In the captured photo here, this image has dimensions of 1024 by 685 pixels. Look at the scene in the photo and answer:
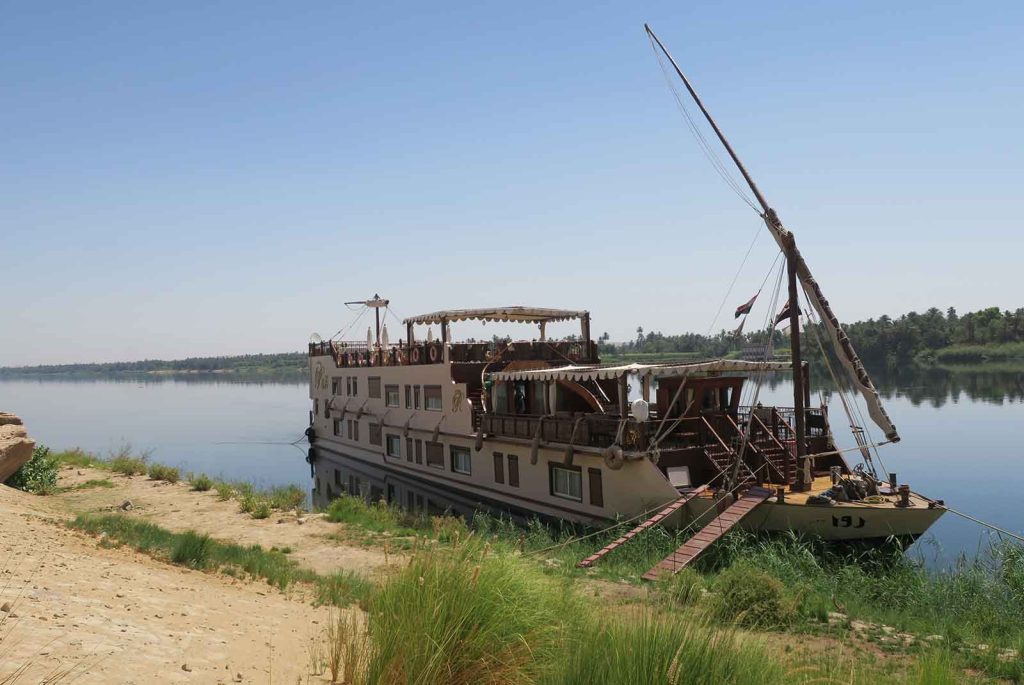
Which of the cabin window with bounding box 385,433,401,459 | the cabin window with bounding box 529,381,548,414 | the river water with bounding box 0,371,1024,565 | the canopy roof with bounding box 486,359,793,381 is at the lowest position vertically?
the river water with bounding box 0,371,1024,565

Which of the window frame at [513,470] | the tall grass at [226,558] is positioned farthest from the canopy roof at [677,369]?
the tall grass at [226,558]

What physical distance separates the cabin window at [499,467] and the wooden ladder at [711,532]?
9336mm

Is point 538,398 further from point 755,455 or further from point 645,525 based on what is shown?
point 645,525

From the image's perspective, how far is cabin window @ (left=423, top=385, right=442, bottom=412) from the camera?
2877cm

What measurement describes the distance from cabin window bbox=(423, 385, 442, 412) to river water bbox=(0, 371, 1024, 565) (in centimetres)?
1010

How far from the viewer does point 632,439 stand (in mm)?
18125

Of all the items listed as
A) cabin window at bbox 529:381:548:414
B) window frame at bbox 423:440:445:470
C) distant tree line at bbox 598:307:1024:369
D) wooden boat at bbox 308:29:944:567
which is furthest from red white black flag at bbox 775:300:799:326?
distant tree line at bbox 598:307:1024:369

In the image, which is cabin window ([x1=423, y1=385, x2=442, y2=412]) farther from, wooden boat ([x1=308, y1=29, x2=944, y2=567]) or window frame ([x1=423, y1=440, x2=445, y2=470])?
window frame ([x1=423, y1=440, x2=445, y2=470])

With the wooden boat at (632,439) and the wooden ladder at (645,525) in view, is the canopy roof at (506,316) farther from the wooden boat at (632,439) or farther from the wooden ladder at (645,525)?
the wooden ladder at (645,525)

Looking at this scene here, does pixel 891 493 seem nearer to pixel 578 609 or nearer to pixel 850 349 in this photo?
pixel 850 349

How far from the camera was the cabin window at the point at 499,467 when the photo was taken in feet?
79.5

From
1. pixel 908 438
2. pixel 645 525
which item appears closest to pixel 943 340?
pixel 908 438

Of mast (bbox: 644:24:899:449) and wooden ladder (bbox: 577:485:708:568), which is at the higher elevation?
mast (bbox: 644:24:899:449)

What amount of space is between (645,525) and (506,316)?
15.6 m
